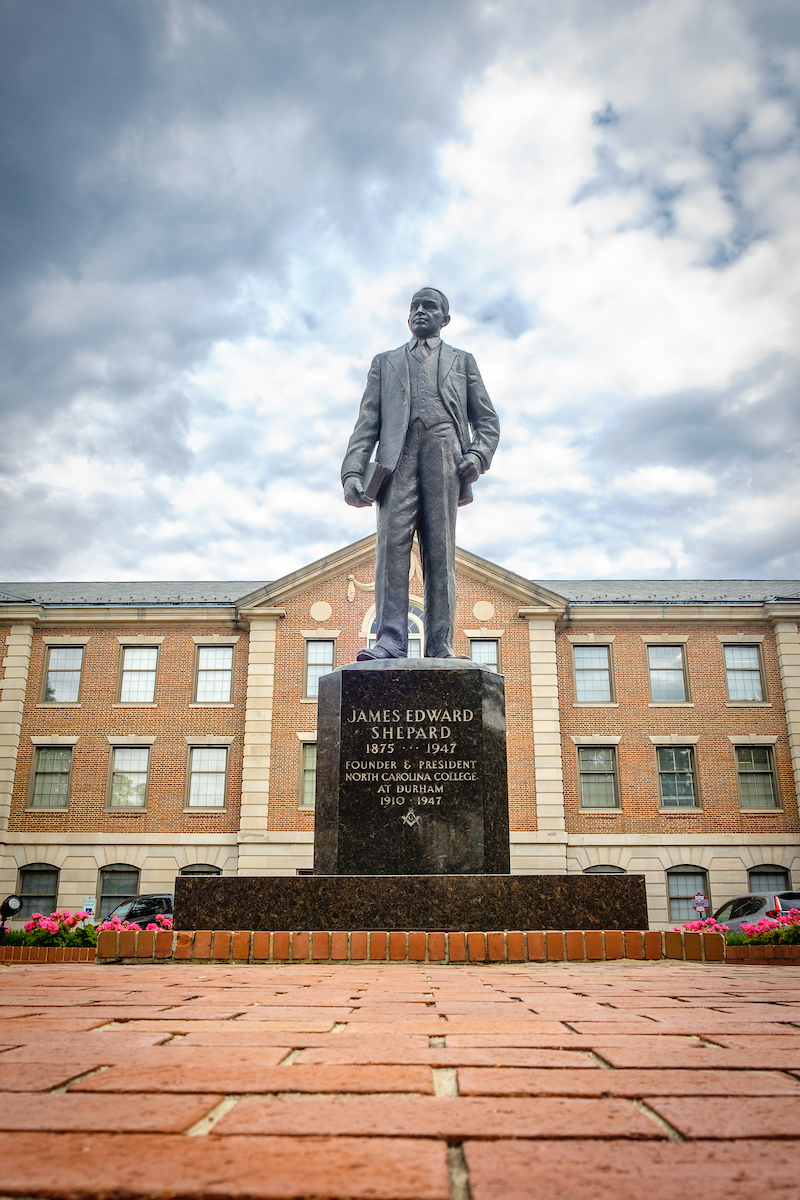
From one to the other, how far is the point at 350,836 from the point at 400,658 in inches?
61.1

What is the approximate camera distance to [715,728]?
77.3 feet

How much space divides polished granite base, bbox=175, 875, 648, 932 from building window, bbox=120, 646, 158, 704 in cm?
1951

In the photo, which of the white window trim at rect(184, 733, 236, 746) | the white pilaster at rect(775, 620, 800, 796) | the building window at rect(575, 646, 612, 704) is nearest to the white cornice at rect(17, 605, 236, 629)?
the white window trim at rect(184, 733, 236, 746)

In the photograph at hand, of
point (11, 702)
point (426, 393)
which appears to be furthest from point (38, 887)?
point (426, 393)

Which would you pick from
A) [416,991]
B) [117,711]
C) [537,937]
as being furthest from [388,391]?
[117,711]

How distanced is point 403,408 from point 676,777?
1857 centimetres

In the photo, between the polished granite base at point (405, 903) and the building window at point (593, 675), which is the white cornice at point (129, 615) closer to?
the building window at point (593, 675)

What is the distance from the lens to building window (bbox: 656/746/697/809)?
75.6 feet

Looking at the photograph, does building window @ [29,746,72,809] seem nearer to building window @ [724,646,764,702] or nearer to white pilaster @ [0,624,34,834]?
white pilaster @ [0,624,34,834]

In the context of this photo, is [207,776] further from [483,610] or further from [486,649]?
[483,610]

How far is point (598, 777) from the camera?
23.1 m

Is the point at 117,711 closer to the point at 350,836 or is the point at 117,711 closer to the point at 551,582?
the point at 551,582

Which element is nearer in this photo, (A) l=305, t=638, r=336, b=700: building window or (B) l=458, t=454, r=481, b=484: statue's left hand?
(B) l=458, t=454, r=481, b=484: statue's left hand

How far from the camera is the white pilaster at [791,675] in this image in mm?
23219
